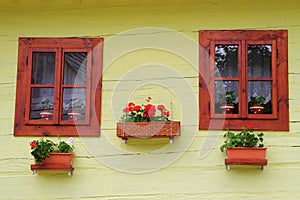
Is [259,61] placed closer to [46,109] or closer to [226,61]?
[226,61]

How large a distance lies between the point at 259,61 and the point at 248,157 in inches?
31.1

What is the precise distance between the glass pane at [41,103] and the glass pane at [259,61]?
1612 mm

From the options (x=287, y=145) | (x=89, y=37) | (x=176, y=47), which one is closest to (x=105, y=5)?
(x=89, y=37)

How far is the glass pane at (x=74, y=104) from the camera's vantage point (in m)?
4.54

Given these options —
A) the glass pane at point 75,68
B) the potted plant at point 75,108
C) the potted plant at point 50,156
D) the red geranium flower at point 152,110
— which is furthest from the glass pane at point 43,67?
the red geranium flower at point 152,110

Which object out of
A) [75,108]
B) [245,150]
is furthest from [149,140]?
[245,150]

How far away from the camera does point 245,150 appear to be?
421 centimetres

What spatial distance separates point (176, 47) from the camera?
4.56 m

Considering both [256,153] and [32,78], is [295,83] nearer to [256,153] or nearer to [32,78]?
[256,153]

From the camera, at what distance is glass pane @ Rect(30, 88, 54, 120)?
4543 millimetres

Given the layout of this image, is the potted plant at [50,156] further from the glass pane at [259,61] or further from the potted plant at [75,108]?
the glass pane at [259,61]

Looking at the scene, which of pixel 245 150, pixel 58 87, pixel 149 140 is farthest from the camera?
pixel 58 87

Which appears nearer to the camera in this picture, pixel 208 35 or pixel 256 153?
pixel 256 153

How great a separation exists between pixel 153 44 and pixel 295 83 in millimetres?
1168
